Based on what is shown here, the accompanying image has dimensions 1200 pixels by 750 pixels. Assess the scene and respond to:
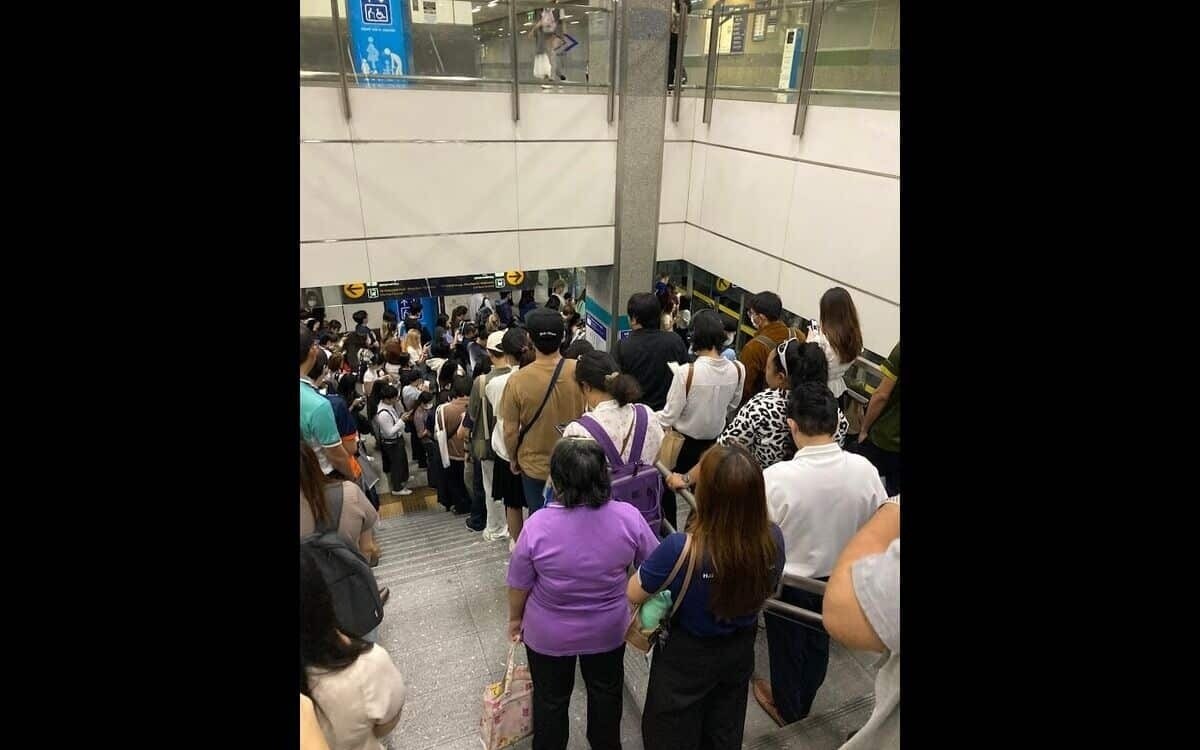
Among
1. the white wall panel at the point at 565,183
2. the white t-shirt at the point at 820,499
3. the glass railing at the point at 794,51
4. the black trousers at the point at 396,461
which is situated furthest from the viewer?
the white wall panel at the point at 565,183

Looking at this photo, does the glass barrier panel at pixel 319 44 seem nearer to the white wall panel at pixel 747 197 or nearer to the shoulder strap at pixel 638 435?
the white wall panel at pixel 747 197

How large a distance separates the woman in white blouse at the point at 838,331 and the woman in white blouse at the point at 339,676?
316 cm

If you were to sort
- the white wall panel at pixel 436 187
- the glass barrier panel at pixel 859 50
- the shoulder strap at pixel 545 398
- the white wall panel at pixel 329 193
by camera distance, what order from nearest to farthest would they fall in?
the shoulder strap at pixel 545 398 < the glass barrier panel at pixel 859 50 < the white wall panel at pixel 329 193 < the white wall panel at pixel 436 187

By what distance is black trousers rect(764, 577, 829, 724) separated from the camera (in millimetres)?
2865

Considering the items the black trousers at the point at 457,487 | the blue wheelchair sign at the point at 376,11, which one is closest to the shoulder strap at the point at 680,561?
the black trousers at the point at 457,487

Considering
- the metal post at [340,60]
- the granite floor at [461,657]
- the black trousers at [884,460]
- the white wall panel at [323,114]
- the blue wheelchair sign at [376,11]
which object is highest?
the blue wheelchair sign at [376,11]

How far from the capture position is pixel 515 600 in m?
2.59

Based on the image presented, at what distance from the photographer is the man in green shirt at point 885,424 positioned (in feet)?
12.3
